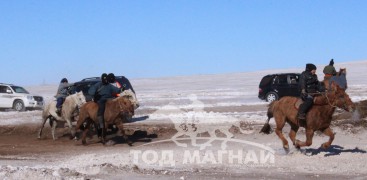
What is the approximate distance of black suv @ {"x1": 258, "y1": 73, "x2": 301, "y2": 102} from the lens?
3531cm

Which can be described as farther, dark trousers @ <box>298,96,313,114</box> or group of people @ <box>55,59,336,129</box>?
group of people @ <box>55,59,336,129</box>

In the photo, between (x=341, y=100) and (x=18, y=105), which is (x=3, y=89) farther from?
(x=341, y=100)

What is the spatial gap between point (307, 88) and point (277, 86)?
19720 millimetres

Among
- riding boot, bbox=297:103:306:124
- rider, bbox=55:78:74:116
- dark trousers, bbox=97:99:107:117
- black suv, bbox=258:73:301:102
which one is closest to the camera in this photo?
riding boot, bbox=297:103:306:124

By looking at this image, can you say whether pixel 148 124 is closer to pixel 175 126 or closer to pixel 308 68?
pixel 175 126

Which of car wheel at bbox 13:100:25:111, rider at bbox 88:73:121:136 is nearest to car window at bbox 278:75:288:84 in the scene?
car wheel at bbox 13:100:25:111

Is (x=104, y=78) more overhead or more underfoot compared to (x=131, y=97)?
more overhead

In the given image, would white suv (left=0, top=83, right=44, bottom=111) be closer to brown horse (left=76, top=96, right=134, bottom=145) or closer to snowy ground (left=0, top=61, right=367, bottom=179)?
snowy ground (left=0, top=61, right=367, bottom=179)

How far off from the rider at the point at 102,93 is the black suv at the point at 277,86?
16635 mm

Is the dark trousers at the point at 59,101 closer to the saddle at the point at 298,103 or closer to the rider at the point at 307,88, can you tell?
the saddle at the point at 298,103

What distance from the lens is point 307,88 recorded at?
52.3 feet

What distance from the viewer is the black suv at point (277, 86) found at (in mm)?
35312

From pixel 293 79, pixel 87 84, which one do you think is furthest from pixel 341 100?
pixel 293 79

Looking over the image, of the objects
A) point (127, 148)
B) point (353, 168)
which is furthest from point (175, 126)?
point (353, 168)
